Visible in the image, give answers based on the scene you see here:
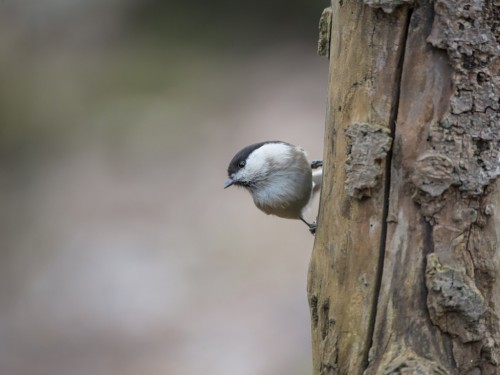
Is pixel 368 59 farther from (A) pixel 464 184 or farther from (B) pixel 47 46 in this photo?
(B) pixel 47 46

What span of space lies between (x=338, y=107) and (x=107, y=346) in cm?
417

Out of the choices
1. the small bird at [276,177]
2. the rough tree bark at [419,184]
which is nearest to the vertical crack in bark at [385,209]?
the rough tree bark at [419,184]

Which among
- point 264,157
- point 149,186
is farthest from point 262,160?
point 149,186

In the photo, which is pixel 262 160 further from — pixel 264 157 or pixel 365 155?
pixel 365 155

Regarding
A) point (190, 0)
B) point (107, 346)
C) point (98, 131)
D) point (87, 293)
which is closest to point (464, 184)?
point (107, 346)

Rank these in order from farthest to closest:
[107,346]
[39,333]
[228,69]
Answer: [228,69], [39,333], [107,346]

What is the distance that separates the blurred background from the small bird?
157 cm

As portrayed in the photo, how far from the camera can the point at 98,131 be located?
886 cm

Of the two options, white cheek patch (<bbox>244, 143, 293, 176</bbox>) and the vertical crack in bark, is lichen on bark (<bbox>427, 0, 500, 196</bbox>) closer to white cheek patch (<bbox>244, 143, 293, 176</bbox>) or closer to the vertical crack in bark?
the vertical crack in bark

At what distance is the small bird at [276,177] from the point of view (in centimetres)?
438

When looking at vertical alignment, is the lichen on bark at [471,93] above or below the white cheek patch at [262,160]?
above

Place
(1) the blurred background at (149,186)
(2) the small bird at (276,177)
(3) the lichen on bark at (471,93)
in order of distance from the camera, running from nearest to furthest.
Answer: (3) the lichen on bark at (471,93), (2) the small bird at (276,177), (1) the blurred background at (149,186)

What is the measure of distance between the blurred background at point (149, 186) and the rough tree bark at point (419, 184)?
3160 millimetres

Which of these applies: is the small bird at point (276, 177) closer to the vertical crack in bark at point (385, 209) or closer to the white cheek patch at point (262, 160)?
the white cheek patch at point (262, 160)
